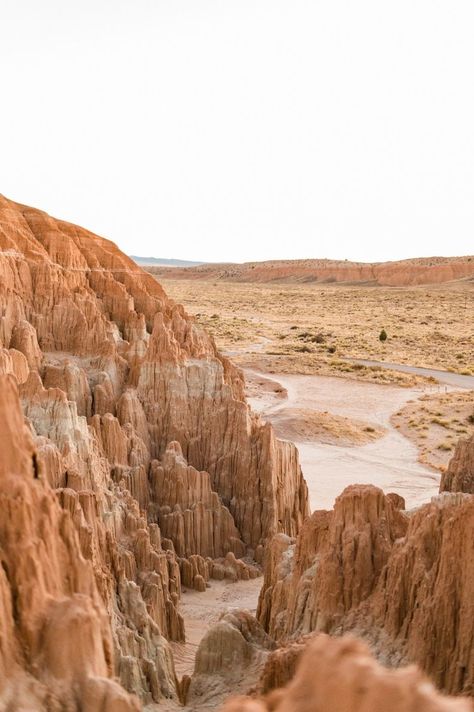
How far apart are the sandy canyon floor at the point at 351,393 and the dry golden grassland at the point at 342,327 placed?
18cm

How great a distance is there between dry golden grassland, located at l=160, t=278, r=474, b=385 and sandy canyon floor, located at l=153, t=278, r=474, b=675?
0.18 meters

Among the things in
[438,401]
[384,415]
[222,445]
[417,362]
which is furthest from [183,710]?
[417,362]

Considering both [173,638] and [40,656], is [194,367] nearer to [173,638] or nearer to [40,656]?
[173,638]

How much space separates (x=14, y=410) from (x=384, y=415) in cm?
3810

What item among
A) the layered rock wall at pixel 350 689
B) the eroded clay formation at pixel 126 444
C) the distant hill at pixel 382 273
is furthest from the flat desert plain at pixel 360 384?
the distant hill at pixel 382 273

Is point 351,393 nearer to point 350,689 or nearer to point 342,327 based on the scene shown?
point 342,327

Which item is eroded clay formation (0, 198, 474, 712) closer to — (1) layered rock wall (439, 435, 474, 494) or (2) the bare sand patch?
(1) layered rock wall (439, 435, 474, 494)

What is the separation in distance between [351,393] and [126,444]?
32.5 m

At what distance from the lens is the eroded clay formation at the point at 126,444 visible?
9.88 meters

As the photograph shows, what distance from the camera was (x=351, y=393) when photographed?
1918 inches

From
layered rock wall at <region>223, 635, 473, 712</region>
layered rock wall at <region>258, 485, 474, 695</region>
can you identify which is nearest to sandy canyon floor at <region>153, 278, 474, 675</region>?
layered rock wall at <region>258, 485, 474, 695</region>

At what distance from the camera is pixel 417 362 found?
62.9 metres

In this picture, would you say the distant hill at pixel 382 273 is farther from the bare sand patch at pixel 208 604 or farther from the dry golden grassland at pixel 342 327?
the bare sand patch at pixel 208 604

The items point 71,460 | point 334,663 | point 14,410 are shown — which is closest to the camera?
point 334,663
